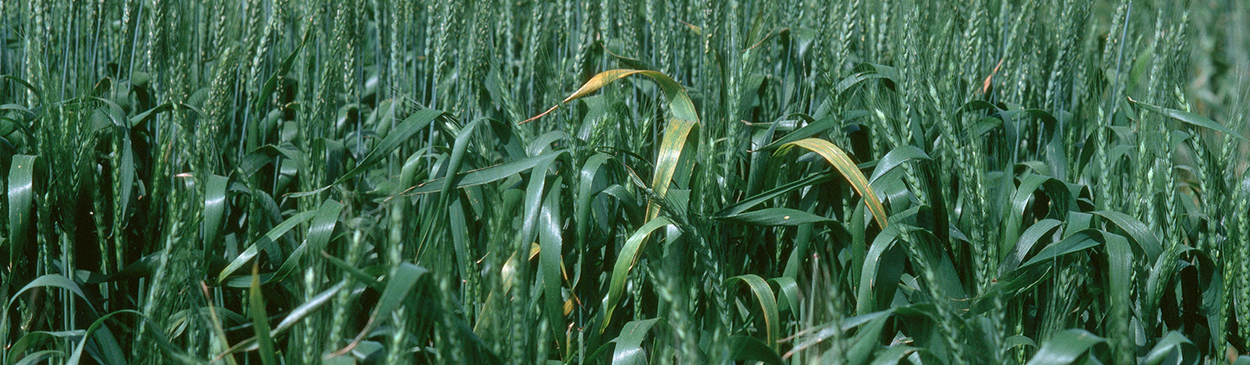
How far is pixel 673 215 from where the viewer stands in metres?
1.17

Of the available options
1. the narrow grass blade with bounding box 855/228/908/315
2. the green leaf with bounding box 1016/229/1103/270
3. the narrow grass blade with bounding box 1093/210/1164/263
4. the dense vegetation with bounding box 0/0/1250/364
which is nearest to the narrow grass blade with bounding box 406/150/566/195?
the dense vegetation with bounding box 0/0/1250/364

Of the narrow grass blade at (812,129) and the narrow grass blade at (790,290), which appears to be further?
the narrow grass blade at (812,129)

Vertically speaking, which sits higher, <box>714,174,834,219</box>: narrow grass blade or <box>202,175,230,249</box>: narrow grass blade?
<box>714,174,834,219</box>: narrow grass blade

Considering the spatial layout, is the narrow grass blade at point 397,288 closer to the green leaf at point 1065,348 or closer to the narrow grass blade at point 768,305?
the narrow grass blade at point 768,305

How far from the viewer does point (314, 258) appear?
94 centimetres

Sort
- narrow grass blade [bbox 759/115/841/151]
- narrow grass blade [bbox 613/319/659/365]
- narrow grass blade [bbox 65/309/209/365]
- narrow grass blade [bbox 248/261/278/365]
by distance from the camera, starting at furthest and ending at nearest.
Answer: narrow grass blade [bbox 759/115/841/151] < narrow grass blade [bbox 613/319/659/365] < narrow grass blade [bbox 65/309/209/365] < narrow grass blade [bbox 248/261/278/365]

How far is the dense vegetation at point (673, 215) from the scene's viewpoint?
1120 mm

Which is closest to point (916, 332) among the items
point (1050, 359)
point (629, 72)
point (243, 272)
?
point (1050, 359)

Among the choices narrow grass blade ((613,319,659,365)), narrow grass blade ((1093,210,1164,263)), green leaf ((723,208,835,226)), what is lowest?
narrow grass blade ((613,319,659,365))

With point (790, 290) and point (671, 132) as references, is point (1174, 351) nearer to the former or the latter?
point (790, 290)

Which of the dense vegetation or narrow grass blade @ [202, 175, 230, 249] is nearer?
the dense vegetation

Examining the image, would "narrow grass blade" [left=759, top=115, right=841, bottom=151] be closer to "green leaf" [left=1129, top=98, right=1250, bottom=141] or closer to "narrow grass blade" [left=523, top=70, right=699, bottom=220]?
"narrow grass blade" [left=523, top=70, right=699, bottom=220]

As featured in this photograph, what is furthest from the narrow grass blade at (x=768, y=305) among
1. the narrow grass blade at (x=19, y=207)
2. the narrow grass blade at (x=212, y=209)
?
the narrow grass blade at (x=19, y=207)

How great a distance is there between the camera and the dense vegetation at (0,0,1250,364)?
112cm
